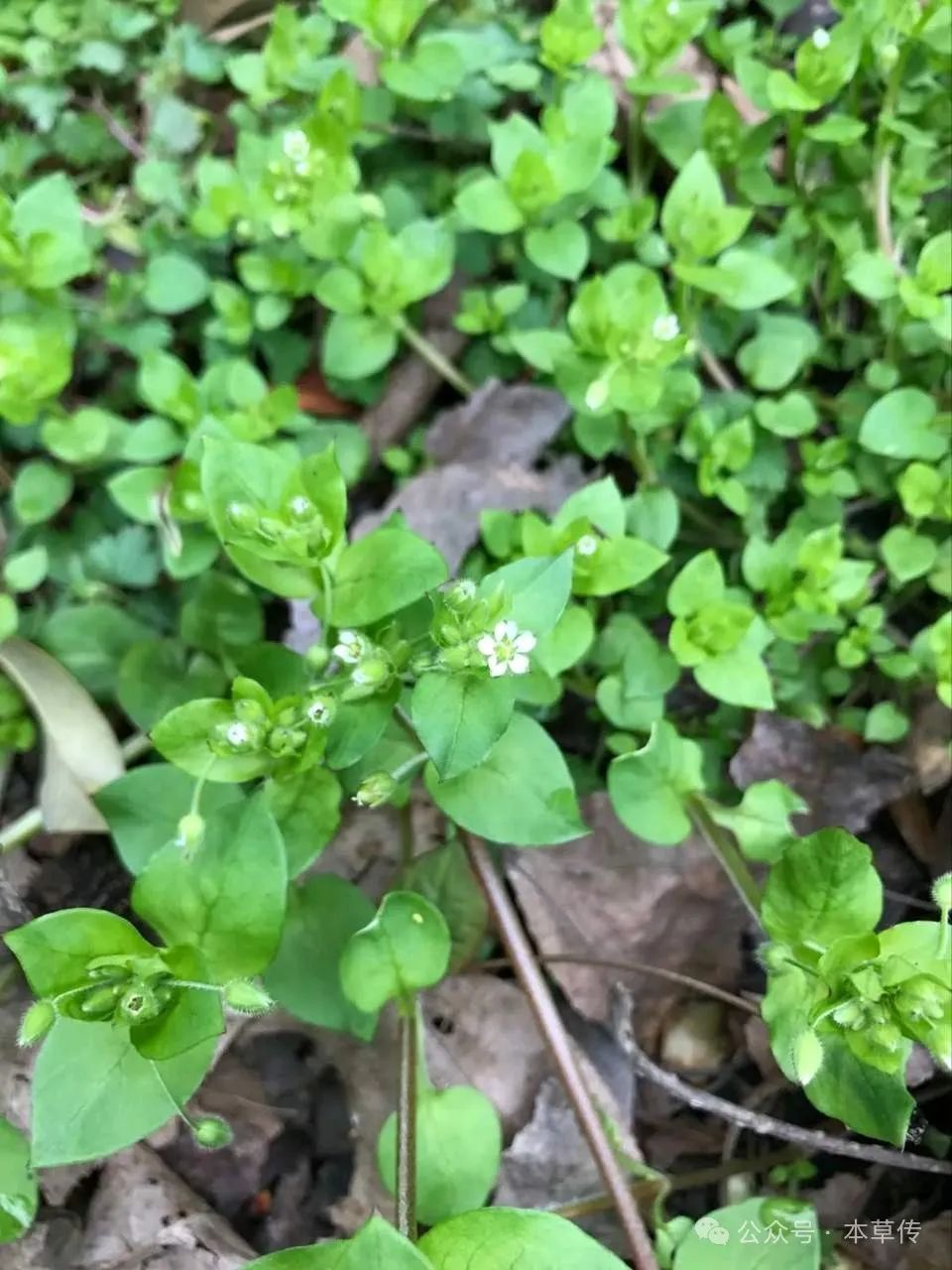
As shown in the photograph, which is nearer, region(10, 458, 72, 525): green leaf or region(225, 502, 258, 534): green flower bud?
region(225, 502, 258, 534): green flower bud

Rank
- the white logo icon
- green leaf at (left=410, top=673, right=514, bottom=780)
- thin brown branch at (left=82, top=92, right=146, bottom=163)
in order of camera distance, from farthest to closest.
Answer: thin brown branch at (left=82, top=92, right=146, bottom=163), the white logo icon, green leaf at (left=410, top=673, right=514, bottom=780)

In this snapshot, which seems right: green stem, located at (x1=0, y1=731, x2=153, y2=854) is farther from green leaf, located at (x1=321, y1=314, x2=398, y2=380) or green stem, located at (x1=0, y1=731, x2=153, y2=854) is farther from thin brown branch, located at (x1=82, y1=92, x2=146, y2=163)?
thin brown branch, located at (x1=82, y1=92, x2=146, y2=163)

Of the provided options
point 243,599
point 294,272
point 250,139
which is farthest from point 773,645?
point 250,139

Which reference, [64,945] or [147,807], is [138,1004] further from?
[147,807]

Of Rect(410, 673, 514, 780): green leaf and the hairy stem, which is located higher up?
Rect(410, 673, 514, 780): green leaf

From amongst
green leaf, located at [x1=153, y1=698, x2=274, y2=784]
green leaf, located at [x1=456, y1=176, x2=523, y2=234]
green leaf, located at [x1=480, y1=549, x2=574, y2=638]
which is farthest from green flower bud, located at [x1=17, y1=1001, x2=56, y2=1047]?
green leaf, located at [x1=456, y1=176, x2=523, y2=234]

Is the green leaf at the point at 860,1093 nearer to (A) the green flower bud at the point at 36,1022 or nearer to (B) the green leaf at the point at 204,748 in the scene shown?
(B) the green leaf at the point at 204,748
